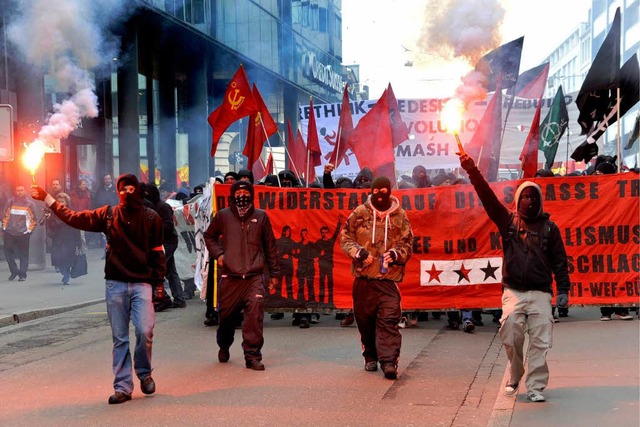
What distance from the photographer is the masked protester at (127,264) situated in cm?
792

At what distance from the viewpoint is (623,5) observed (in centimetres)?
8738

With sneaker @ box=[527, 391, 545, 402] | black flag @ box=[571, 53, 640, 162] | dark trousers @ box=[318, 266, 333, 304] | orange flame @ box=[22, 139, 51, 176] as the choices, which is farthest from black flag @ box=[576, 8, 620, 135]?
orange flame @ box=[22, 139, 51, 176]

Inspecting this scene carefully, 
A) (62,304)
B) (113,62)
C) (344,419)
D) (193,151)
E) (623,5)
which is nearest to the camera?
(344,419)

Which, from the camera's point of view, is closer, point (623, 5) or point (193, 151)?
point (193, 151)

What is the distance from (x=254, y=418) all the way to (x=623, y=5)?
86742 mm

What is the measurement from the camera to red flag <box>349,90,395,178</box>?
590 inches

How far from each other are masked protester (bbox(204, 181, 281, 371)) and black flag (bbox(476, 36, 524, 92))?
12.1ft

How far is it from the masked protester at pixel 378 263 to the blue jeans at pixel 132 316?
74.8 inches

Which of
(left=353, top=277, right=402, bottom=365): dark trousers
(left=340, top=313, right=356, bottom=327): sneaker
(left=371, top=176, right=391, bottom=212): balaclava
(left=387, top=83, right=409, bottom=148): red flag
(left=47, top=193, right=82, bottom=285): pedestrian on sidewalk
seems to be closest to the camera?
(left=353, top=277, right=402, bottom=365): dark trousers

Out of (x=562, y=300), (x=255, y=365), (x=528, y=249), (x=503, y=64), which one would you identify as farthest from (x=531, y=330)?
(x=503, y=64)

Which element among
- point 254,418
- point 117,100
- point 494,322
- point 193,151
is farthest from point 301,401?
point 193,151

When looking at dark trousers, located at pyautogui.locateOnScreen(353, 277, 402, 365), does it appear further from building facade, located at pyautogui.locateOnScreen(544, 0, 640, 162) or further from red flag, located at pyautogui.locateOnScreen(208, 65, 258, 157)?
building facade, located at pyautogui.locateOnScreen(544, 0, 640, 162)

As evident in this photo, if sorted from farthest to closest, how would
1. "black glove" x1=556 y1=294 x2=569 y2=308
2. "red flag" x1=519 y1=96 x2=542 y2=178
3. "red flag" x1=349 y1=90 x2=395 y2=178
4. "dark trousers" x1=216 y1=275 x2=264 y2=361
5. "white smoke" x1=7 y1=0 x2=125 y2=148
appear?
"white smoke" x1=7 y1=0 x2=125 y2=148 < "red flag" x1=349 y1=90 x2=395 y2=178 < "red flag" x1=519 y1=96 x2=542 y2=178 < "dark trousers" x1=216 y1=275 x2=264 y2=361 < "black glove" x1=556 y1=294 x2=569 y2=308

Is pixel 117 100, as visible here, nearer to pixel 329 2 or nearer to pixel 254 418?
pixel 329 2
